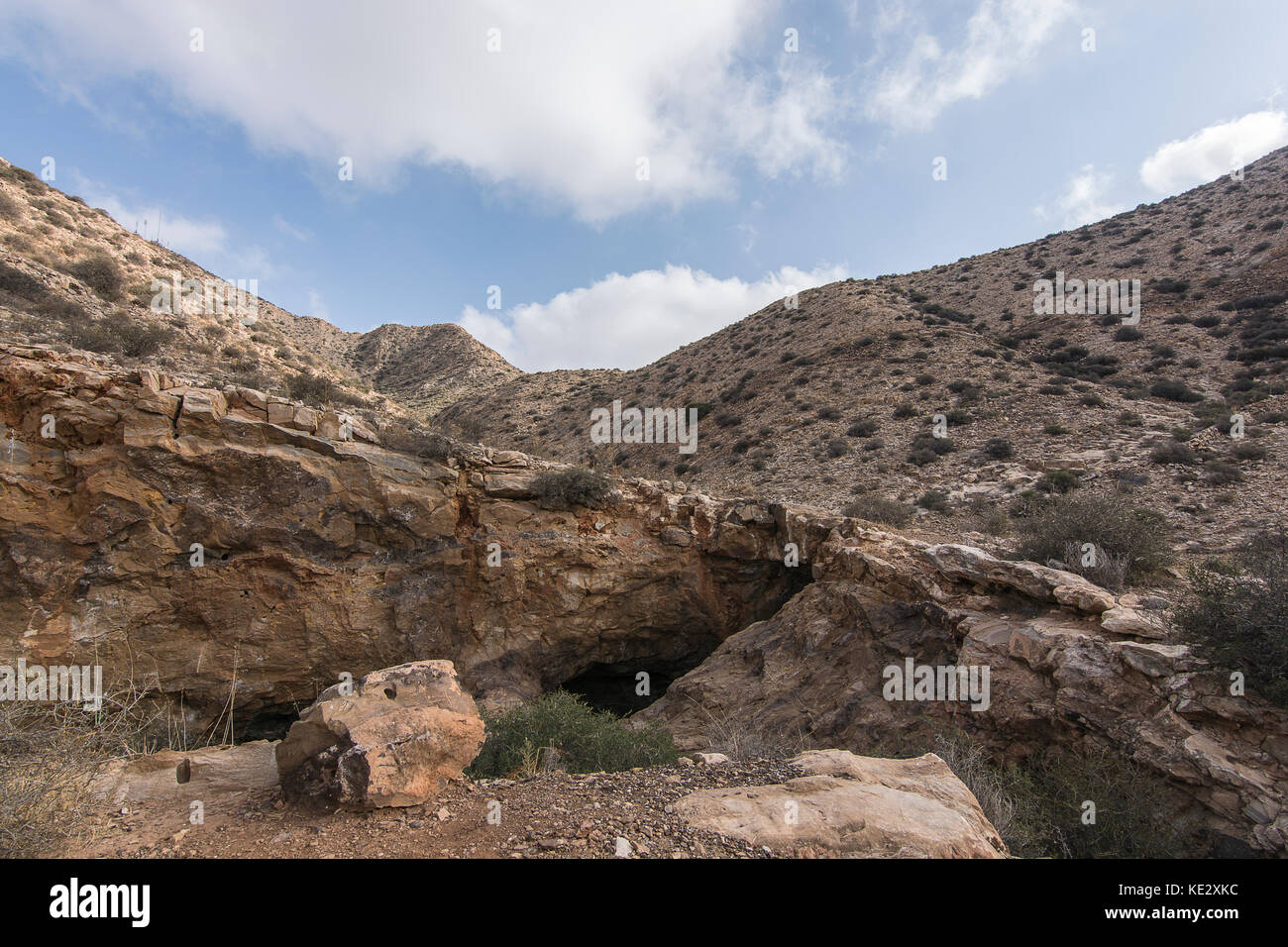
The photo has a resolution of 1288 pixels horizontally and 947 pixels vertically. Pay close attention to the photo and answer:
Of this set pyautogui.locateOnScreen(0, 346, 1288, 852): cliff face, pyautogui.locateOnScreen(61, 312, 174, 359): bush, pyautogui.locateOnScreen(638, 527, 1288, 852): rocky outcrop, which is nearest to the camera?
pyautogui.locateOnScreen(638, 527, 1288, 852): rocky outcrop

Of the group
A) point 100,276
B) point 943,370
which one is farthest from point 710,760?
point 943,370

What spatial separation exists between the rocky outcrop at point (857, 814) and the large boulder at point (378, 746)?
168 cm

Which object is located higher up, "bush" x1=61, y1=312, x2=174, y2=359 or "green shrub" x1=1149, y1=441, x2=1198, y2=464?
"bush" x1=61, y1=312, x2=174, y2=359

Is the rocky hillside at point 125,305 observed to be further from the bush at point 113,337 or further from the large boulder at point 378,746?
the large boulder at point 378,746

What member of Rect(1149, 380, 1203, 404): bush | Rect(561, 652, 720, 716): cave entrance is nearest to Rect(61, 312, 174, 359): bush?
Rect(561, 652, 720, 716): cave entrance

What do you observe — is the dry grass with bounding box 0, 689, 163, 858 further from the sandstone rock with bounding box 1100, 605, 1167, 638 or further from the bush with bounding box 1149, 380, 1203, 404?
the bush with bounding box 1149, 380, 1203, 404

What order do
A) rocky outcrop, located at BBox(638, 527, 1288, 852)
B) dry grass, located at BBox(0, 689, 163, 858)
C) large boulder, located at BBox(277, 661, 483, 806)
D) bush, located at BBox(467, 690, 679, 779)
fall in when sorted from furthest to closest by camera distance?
bush, located at BBox(467, 690, 679, 779) → rocky outcrop, located at BBox(638, 527, 1288, 852) → large boulder, located at BBox(277, 661, 483, 806) → dry grass, located at BBox(0, 689, 163, 858)

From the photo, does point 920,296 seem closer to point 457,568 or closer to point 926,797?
point 457,568

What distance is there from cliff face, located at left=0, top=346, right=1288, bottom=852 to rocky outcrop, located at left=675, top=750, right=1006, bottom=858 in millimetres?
2234

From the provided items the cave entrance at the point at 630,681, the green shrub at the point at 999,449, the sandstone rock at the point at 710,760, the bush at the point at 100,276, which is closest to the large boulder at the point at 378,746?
the sandstone rock at the point at 710,760

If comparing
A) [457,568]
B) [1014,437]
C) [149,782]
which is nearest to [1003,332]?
[1014,437]

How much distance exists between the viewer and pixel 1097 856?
367 cm

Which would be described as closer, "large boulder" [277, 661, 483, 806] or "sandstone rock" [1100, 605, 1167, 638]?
"large boulder" [277, 661, 483, 806]

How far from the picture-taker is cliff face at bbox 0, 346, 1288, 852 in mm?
5141
